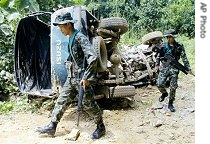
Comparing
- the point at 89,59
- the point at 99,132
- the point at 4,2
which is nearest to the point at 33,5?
the point at 4,2

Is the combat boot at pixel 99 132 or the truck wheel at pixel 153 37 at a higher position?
the truck wheel at pixel 153 37

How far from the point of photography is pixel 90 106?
17.1ft

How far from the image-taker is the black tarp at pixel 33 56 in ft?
24.6

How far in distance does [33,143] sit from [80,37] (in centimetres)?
158

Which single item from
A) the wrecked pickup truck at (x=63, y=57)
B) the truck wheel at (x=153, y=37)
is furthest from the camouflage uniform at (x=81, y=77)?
the truck wheel at (x=153, y=37)

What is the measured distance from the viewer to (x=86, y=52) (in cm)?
494

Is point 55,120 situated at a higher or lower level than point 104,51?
lower

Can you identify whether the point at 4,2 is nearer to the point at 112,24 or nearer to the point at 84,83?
the point at 84,83

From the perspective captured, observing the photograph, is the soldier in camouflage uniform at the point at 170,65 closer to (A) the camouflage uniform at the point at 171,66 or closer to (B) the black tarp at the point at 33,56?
(A) the camouflage uniform at the point at 171,66

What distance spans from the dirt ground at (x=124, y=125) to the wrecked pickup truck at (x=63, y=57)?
1.29 ft

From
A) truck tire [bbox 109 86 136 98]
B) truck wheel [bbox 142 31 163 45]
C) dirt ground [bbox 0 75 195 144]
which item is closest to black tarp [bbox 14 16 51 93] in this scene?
dirt ground [bbox 0 75 195 144]

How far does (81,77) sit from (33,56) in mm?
2856

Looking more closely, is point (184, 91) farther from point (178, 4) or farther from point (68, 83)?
point (178, 4)
